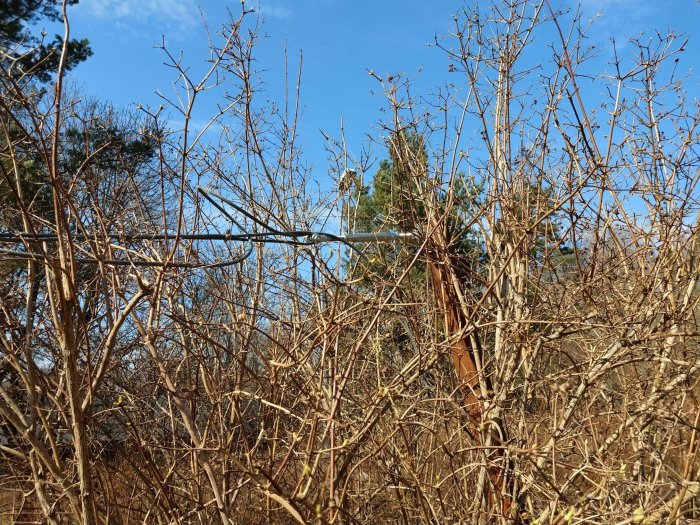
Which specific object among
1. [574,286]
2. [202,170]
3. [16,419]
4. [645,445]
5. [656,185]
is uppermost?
[202,170]

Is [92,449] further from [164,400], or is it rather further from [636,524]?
[636,524]

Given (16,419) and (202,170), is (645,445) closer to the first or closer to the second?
(16,419)

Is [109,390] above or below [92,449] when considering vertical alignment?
above

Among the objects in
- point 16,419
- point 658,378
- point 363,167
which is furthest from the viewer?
point 363,167

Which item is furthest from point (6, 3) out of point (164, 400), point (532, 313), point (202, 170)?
point (532, 313)

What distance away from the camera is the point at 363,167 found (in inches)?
216

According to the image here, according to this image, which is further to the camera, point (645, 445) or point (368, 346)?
point (368, 346)

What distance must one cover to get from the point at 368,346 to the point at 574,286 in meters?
1.33

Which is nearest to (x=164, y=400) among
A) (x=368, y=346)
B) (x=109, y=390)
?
(x=109, y=390)

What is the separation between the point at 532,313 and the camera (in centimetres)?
354

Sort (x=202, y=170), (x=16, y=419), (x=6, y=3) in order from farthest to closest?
(x=6, y=3) < (x=202, y=170) < (x=16, y=419)

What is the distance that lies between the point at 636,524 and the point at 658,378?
4.83 ft

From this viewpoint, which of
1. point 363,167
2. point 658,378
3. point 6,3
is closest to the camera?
point 658,378

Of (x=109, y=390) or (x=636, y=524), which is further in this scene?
(x=109, y=390)
